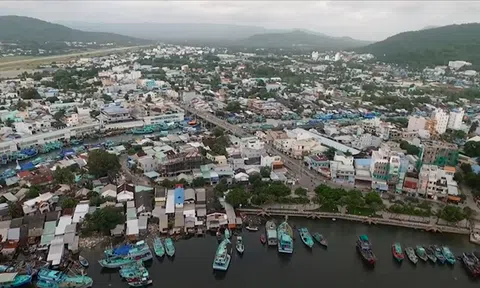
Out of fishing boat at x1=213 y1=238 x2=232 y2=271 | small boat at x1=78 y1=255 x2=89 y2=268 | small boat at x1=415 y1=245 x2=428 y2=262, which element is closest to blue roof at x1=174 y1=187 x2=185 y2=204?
fishing boat at x1=213 y1=238 x2=232 y2=271

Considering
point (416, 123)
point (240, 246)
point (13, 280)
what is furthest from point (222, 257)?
point (416, 123)

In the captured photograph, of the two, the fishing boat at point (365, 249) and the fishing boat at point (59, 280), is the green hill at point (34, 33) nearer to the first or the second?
the fishing boat at point (59, 280)

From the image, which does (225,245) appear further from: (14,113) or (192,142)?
(14,113)

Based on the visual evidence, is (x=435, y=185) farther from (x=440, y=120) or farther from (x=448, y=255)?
(x=440, y=120)

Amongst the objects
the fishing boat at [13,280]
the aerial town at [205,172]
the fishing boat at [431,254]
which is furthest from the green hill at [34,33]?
the fishing boat at [431,254]

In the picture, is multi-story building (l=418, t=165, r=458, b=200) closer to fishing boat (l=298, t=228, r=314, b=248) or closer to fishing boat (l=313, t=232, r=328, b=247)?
fishing boat (l=313, t=232, r=328, b=247)

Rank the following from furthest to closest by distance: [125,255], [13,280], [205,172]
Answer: [205,172] → [125,255] → [13,280]
